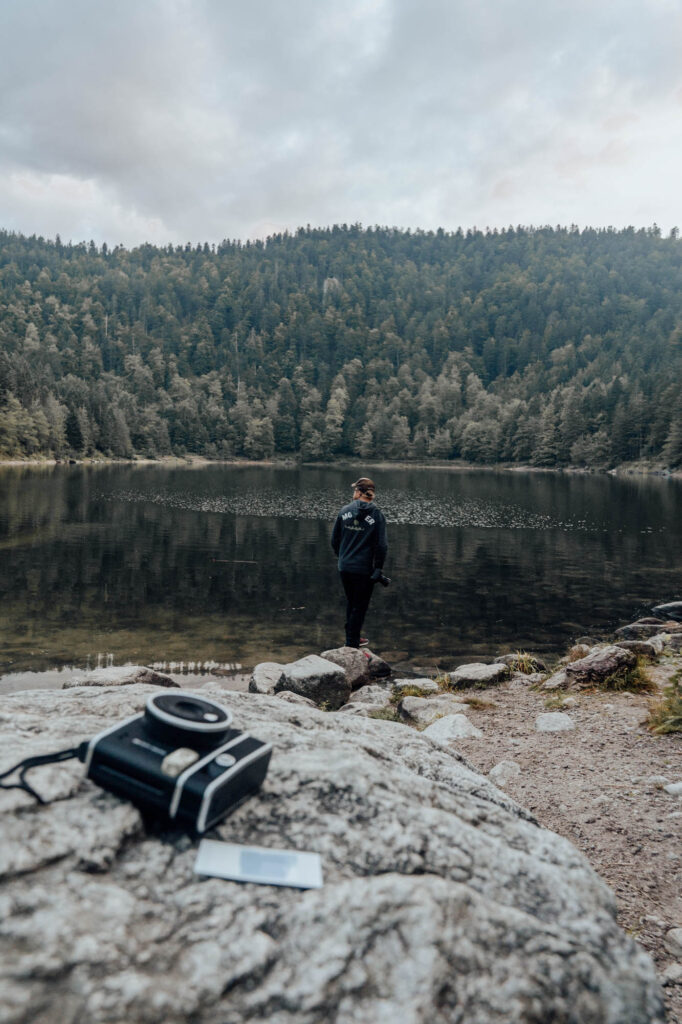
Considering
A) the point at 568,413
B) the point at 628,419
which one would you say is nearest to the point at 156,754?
the point at 628,419

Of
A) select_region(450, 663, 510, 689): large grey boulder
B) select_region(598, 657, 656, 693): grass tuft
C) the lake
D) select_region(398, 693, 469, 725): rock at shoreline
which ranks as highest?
select_region(598, 657, 656, 693): grass tuft

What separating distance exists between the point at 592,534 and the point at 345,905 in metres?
38.9

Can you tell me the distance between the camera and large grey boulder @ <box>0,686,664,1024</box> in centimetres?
160

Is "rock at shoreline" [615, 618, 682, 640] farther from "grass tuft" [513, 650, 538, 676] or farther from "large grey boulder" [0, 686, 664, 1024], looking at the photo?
"large grey boulder" [0, 686, 664, 1024]

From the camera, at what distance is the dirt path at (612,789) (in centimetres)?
432

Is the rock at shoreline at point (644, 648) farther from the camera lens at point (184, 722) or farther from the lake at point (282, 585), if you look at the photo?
the camera lens at point (184, 722)

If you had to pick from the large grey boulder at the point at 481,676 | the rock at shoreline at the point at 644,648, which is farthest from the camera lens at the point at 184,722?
the rock at shoreline at the point at 644,648

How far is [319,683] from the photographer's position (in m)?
11.2

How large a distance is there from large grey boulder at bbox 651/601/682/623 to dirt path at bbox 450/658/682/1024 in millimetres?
10998

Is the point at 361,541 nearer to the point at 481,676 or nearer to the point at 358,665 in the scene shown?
the point at 358,665

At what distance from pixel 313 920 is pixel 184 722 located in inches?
31.0

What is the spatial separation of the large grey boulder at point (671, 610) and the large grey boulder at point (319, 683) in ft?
41.1

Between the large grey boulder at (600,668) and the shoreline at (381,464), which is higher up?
the shoreline at (381,464)

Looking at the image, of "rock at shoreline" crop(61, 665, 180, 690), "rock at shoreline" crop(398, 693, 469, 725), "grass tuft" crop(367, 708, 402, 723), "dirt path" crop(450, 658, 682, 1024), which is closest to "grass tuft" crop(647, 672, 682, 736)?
"dirt path" crop(450, 658, 682, 1024)
